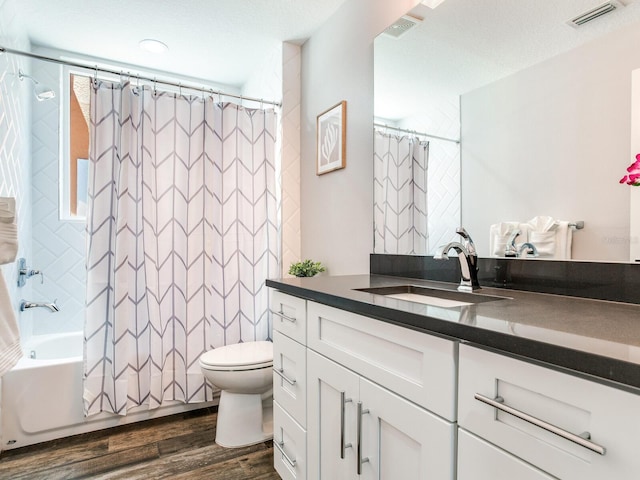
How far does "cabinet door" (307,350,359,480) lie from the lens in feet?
3.63

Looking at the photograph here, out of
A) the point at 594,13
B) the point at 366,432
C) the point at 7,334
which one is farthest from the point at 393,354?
the point at 7,334

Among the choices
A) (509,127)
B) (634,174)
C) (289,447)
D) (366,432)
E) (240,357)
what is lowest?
(289,447)

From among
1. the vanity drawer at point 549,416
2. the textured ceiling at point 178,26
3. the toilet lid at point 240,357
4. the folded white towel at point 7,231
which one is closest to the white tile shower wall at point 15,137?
the textured ceiling at point 178,26

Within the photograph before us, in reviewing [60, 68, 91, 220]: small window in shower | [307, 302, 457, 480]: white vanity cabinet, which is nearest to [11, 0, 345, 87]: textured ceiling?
[60, 68, 91, 220]: small window in shower

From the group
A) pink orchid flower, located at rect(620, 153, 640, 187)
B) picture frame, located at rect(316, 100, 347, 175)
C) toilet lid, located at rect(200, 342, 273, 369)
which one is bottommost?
toilet lid, located at rect(200, 342, 273, 369)

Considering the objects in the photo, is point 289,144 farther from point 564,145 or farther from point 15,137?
point 564,145

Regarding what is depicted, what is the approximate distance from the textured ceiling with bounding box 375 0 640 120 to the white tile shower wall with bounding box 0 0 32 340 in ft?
6.21

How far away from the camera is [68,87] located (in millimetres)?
2742

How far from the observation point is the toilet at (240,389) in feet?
6.25

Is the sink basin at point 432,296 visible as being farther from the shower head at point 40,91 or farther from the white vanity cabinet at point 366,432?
the shower head at point 40,91

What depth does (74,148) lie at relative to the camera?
2752 mm

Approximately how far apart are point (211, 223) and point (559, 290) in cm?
188

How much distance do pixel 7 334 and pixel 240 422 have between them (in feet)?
3.68

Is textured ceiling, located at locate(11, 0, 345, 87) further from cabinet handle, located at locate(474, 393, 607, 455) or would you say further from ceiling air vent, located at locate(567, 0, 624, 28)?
cabinet handle, located at locate(474, 393, 607, 455)
